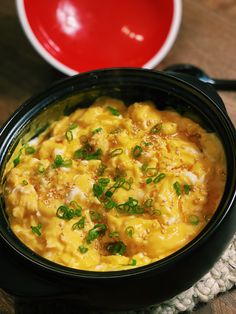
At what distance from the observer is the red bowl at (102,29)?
107 inches

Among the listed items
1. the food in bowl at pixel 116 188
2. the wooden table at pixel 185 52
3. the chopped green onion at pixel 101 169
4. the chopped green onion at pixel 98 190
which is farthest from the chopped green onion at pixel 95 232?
the wooden table at pixel 185 52

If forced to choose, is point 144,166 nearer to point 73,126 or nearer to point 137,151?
point 137,151

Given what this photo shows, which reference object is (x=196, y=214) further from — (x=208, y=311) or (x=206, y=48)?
(x=206, y=48)

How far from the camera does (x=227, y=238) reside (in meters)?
1.69

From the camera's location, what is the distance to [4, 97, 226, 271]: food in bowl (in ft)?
5.74

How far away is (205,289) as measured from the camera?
6.15 ft

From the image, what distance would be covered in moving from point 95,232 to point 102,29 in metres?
1.36

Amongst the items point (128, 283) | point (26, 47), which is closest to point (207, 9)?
point (26, 47)

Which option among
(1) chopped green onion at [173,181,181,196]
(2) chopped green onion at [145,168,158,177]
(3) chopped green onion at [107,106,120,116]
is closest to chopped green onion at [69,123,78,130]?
(3) chopped green onion at [107,106,120,116]

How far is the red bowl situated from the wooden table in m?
0.09

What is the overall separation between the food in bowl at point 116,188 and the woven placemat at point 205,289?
0.75 feet

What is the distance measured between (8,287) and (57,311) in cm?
25

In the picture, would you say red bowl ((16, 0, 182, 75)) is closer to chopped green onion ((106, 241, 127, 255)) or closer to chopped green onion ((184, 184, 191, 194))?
chopped green onion ((184, 184, 191, 194))

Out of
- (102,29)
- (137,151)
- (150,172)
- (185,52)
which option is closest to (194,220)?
(150,172)
